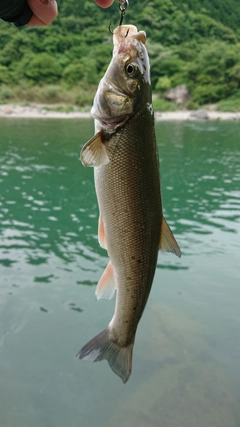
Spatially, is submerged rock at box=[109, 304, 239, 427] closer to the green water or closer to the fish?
the green water

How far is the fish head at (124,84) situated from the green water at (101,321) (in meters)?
4.77

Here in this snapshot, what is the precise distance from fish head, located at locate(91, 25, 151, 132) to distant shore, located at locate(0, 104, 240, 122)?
51.6m

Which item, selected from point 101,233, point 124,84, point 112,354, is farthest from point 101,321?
point 124,84

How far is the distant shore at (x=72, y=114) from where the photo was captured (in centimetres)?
5409

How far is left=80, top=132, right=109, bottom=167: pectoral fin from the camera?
86.2 inches

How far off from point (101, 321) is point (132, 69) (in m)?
6.53

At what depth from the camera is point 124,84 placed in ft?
7.58

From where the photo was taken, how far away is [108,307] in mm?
8727

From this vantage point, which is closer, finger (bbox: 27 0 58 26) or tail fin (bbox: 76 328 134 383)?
finger (bbox: 27 0 58 26)

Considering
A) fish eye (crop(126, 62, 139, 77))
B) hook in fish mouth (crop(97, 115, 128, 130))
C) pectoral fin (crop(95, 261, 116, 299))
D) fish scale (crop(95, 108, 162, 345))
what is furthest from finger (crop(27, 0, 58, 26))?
pectoral fin (crop(95, 261, 116, 299))

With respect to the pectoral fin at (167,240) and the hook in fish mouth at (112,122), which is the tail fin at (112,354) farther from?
the hook in fish mouth at (112,122)

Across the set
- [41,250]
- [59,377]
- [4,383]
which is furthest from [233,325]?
[41,250]

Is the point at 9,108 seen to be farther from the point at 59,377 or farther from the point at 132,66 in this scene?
the point at 132,66

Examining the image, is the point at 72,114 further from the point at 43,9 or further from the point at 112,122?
the point at 112,122
